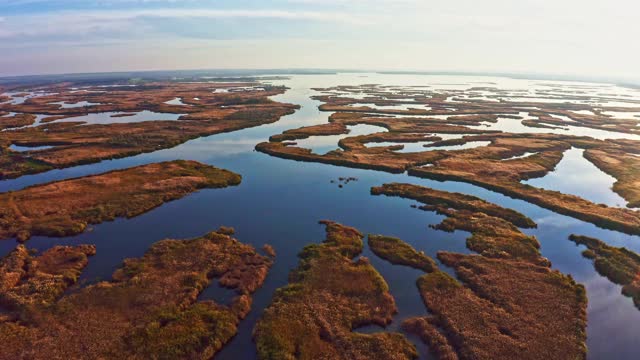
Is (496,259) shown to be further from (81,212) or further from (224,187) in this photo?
(81,212)

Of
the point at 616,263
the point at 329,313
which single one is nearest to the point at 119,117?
the point at 329,313

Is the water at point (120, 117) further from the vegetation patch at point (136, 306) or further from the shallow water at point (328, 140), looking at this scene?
the vegetation patch at point (136, 306)

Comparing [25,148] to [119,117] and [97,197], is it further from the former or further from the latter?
[119,117]

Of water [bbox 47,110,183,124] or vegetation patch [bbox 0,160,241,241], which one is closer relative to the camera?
vegetation patch [bbox 0,160,241,241]

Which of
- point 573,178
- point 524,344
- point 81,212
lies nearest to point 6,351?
point 81,212

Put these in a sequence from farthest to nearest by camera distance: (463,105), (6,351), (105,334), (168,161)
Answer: (463,105)
(168,161)
(105,334)
(6,351)

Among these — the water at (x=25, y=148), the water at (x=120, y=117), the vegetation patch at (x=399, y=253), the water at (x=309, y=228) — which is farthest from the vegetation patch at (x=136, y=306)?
the water at (x=120, y=117)

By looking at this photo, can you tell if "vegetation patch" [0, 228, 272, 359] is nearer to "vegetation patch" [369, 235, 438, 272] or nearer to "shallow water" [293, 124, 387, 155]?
"vegetation patch" [369, 235, 438, 272]

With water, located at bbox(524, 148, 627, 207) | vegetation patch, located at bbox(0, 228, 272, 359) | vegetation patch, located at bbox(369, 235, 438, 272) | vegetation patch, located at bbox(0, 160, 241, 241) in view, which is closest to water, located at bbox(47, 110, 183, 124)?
vegetation patch, located at bbox(0, 160, 241, 241)

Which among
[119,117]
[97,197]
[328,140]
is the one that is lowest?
[97,197]
